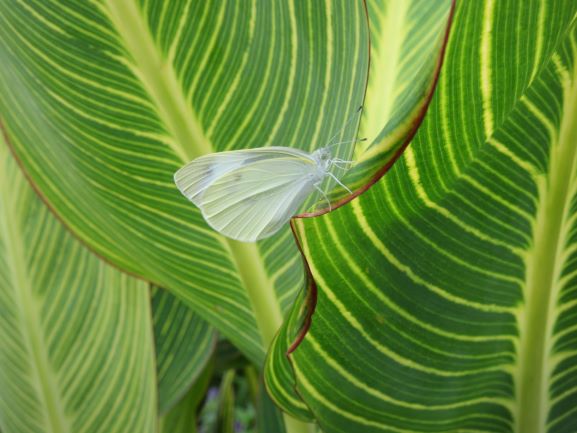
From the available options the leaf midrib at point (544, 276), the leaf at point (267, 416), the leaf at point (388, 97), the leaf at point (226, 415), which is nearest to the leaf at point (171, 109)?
the leaf at point (388, 97)

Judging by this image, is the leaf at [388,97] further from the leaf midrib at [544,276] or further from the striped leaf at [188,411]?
the striped leaf at [188,411]

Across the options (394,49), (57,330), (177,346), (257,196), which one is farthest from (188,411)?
(394,49)

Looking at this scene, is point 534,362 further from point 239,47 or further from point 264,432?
Answer: point 264,432

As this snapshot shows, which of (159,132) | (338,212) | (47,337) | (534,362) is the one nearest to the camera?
(338,212)

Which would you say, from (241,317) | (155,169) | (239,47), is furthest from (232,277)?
(239,47)

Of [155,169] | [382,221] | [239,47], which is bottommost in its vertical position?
[382,221]

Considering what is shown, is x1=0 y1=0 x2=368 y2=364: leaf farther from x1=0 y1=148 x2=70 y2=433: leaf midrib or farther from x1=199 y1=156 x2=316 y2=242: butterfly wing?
x1=0 y1=148 x2=70 y2=433: leaf midrib

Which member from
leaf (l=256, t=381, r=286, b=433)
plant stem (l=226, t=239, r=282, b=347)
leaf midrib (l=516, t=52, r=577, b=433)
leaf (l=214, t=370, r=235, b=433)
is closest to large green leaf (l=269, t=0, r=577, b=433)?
leaf midrib (l=516, t=52, r=577, b=433)
